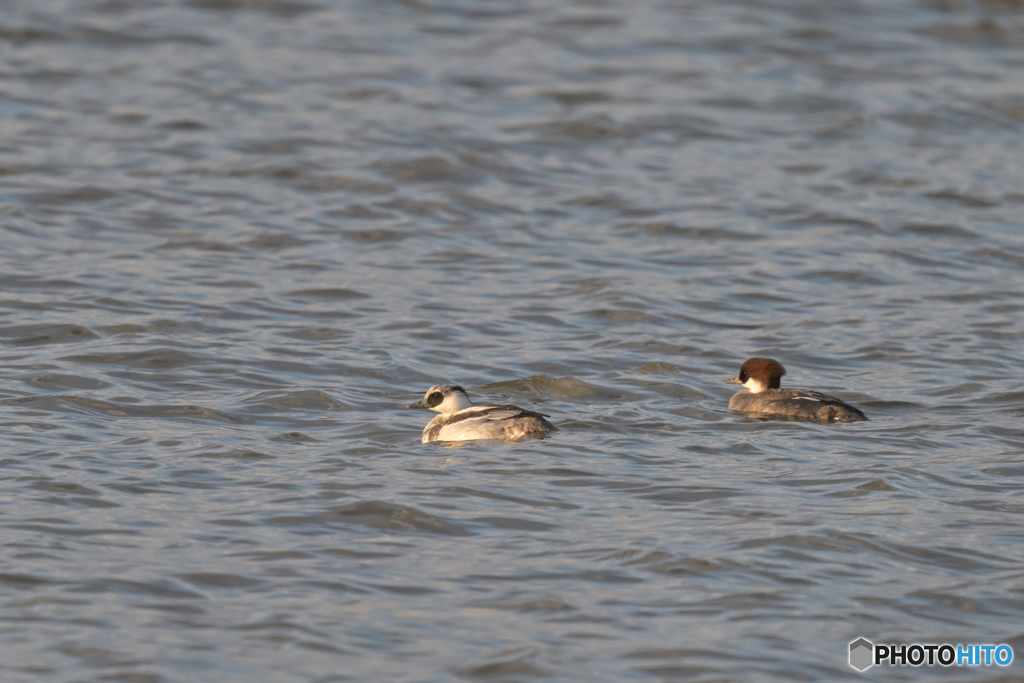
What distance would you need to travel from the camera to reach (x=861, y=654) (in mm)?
7395

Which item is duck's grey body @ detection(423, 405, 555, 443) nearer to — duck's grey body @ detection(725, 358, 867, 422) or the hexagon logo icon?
duck's grey body @ detection(725, 358, 867, 422)

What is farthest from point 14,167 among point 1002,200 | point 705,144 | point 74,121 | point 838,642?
point 838,642

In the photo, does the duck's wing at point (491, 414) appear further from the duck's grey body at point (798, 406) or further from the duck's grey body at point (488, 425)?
the duck's grey body at point (798, 406)

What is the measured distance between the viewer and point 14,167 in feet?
64.5

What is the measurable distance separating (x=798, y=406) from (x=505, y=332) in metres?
3.59

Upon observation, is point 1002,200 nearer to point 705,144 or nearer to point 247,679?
point 705,144

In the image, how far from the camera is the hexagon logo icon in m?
7.31

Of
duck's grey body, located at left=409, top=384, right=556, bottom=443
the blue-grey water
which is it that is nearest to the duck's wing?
duck's grey body, located at left=409, top=384, right=556, bottom=443

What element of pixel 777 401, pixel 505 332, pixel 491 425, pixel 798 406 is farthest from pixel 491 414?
pixel 505 332

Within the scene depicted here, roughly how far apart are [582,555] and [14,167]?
1362 centimetres

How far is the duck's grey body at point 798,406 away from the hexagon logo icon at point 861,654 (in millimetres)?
4884

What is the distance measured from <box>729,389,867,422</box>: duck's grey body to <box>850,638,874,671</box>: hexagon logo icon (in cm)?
488

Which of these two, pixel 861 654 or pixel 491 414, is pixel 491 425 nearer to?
pixel 491 414

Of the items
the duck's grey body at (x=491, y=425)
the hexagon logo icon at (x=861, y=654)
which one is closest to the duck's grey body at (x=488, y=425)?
the duck's grey body at (x=491, y=425)
